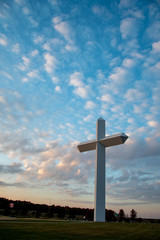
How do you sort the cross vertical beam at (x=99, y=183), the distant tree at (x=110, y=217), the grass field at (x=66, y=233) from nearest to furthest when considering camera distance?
the grass field at (x=66, y=233), the cross vertical beam at (x=99, y=183), the distant tree at (x=110, y=217)

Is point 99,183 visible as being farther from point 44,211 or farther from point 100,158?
point 44,211

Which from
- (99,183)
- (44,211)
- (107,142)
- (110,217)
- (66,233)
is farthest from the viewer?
(110,217)

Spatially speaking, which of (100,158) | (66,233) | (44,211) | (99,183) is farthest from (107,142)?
(44,211)

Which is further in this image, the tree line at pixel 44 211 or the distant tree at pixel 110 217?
the distant tree at pixel 110 217

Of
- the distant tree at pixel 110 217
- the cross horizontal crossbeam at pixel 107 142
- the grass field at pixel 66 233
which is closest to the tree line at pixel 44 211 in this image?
the distant tree at pixel 110 217

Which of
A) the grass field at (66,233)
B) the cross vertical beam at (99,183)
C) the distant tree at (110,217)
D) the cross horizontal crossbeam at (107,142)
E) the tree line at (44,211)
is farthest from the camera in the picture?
the distant tree at (110,217)

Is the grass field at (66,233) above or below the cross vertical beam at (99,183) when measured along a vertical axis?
below

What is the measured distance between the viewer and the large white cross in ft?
61.9

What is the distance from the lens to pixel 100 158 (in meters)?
20.2

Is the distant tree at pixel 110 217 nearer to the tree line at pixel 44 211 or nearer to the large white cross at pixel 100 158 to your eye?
the tree line at pixel 44 211

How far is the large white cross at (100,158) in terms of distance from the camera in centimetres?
1886

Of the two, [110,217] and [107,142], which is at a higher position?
[107,142]

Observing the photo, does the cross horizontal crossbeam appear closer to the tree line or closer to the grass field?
the grass field

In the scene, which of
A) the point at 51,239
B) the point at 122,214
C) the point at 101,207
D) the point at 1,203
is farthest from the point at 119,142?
the point at 122,214
